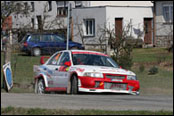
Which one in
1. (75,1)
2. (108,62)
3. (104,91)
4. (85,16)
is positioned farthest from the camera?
(75,1)

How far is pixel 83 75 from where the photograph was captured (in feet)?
49.2

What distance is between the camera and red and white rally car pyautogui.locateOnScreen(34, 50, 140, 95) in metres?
15.0

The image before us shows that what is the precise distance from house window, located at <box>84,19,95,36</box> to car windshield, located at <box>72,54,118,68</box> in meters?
26.0

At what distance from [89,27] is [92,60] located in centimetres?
2695

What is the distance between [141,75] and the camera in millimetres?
25328

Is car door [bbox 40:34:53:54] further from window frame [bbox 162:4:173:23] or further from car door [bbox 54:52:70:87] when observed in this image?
car door [bbox 54:52:70:87]

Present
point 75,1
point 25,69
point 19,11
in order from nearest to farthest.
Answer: point 19,11 < point 25,69 < point 75,1

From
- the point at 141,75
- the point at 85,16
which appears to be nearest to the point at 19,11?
the point at 141,75

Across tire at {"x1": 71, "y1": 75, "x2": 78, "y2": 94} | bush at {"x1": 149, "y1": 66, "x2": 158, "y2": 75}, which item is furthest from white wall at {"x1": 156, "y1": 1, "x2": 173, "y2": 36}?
tire at {"x1": 71, "y1": 75, "x2": 78, "y2": 94}

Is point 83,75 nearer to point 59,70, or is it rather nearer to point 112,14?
point 59,70

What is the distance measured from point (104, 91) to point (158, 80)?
909 centimetres

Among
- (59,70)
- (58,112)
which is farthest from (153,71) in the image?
(58,112)

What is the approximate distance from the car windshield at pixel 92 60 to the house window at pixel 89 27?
26.0 meters

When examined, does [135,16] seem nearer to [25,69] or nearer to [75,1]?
[75,1]
